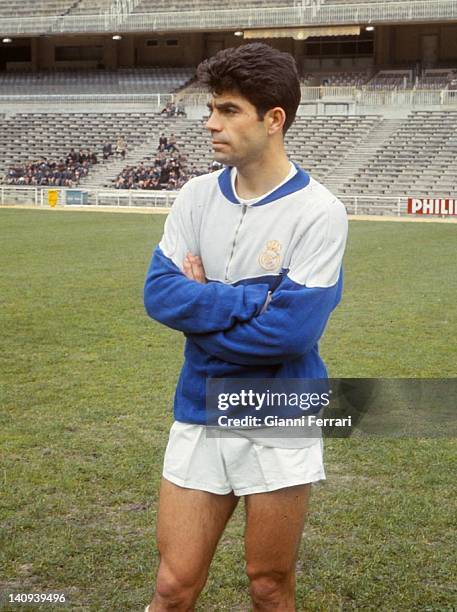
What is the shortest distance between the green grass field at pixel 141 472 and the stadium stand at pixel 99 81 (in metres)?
37.2

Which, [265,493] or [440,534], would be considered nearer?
[265,493]

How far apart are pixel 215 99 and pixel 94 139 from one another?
42242 mm

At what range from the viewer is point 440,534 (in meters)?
4.73

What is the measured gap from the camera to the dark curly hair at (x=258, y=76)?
2.69 metres

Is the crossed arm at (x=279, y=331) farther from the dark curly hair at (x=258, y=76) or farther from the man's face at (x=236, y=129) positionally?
the dark curly hair at (x=258, y=76)

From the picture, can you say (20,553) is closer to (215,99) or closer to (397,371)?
(215,99)

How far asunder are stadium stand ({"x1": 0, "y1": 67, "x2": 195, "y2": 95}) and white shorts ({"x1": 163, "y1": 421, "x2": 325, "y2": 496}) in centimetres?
4592

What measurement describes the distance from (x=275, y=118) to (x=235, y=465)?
3.30 feet

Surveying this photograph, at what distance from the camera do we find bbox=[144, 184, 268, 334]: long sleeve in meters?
2.71

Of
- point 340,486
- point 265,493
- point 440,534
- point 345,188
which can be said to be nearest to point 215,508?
point 265,493

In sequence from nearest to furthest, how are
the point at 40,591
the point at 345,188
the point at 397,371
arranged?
the point at 40,591, the point at 397,371, the point at 345,188

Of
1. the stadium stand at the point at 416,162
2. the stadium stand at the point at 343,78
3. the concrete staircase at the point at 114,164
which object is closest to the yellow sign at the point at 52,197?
the concrete staircase at the point at 114,164

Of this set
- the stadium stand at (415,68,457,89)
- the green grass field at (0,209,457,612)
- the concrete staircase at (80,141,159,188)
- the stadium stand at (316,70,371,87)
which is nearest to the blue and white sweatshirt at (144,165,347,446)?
the green grass field at (0,209,457,612)

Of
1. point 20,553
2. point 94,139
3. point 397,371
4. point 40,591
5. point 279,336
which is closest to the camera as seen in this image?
point 279,336
